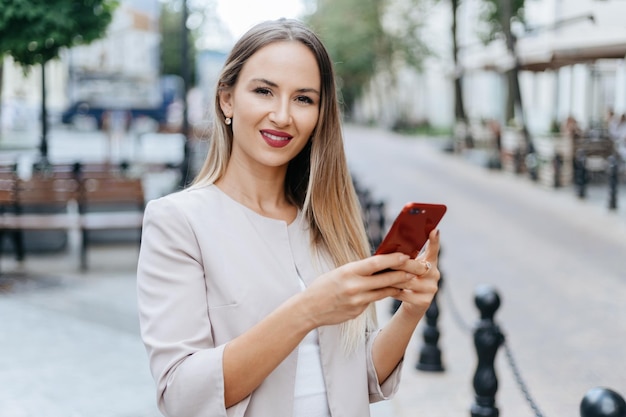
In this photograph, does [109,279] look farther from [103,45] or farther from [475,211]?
[475,211]

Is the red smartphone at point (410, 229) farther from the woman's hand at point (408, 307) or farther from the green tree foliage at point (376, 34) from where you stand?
the green tree foliage at point (376, 34)

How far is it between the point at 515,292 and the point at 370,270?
8226 mm

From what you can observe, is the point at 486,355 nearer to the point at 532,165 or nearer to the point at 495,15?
the point at 532,165

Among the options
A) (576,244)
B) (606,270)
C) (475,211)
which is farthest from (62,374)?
(475,211)

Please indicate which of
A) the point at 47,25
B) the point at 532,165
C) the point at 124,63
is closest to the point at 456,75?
the point at 532,165

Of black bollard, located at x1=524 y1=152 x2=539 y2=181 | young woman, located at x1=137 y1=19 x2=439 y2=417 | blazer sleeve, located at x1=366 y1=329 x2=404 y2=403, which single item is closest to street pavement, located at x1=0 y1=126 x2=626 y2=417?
blazer sleeve, located at x1=366 y1=329 x2=404 y2=403

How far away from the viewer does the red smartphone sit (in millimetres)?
1849

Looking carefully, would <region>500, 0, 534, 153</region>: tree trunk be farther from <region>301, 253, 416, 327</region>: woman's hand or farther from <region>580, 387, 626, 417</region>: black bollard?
<region>301, 253, 416, 327</region>: woman's hand

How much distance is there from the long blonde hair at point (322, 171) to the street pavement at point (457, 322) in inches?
131

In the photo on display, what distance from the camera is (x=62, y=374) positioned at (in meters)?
6.08

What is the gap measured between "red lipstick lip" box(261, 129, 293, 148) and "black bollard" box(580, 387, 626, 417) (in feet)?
3.38

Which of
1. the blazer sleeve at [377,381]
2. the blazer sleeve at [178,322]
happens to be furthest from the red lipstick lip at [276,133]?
the blazer sleeve at [377,381]

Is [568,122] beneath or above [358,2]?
beneath

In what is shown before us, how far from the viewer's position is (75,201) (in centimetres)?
1141
